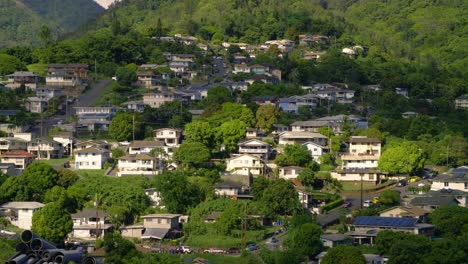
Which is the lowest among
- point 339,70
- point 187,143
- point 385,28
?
point 187,143

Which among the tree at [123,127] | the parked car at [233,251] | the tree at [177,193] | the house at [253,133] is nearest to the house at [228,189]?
the tree at [177,193]

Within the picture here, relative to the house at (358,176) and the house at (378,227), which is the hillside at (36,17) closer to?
the house at (358,176)

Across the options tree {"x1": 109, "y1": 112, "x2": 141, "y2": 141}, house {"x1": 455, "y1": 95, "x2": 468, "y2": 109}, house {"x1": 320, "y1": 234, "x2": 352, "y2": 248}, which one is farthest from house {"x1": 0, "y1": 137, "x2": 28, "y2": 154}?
house {"x1": 455, "y1": 95, "x2": 468, "y2": 109}

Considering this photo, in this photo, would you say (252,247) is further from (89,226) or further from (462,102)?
(462,102)

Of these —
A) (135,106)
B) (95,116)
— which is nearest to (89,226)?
(95,116)

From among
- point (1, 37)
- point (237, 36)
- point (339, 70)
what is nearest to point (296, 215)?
point (339, 70)

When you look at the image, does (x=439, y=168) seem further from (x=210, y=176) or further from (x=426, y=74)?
(x=426, y=74)

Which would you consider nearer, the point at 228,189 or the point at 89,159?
the point at 228,189
